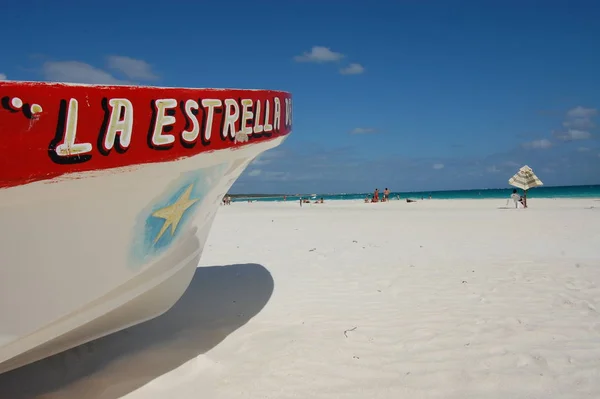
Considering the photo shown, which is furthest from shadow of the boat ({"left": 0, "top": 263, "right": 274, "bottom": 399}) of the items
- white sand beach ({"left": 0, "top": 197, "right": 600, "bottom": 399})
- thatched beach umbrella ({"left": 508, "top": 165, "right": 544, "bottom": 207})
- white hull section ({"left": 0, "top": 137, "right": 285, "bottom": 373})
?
thatched beach umbrella ({"left": 508, "top": 165, "right": 544, "bottom": 207})

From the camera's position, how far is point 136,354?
330 cm

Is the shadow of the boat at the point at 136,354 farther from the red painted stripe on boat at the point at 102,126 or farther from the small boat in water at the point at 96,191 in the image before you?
the red painted stripe on boat at the point at 102,126

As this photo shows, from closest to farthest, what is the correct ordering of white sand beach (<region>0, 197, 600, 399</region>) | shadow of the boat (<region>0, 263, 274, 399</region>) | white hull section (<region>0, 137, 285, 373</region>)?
white hull section (<region>0, 137, 285, 373</region>), white sand beach (<region>0, 197, 600, 399</region>), shadow of the boat (<region>0, 263, 274, 399</region>)

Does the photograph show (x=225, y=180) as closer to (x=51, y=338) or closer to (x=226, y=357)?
(x=226, y=357)

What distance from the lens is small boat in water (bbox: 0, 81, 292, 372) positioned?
188 cm

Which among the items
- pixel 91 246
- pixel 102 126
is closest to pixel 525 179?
pixel 91 246

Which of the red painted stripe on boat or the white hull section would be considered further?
the white hull section

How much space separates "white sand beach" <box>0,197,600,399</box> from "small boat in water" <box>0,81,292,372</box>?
1.75ft

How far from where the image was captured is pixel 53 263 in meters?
2.19

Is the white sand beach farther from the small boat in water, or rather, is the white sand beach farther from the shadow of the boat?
the small boat in water

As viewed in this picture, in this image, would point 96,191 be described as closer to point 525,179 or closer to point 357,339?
point 357,339

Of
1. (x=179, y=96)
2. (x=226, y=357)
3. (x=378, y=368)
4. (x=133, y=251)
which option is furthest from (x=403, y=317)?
(x=179, y=96)

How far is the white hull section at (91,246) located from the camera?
2043 mm

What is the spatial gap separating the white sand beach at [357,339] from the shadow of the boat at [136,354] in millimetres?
14
